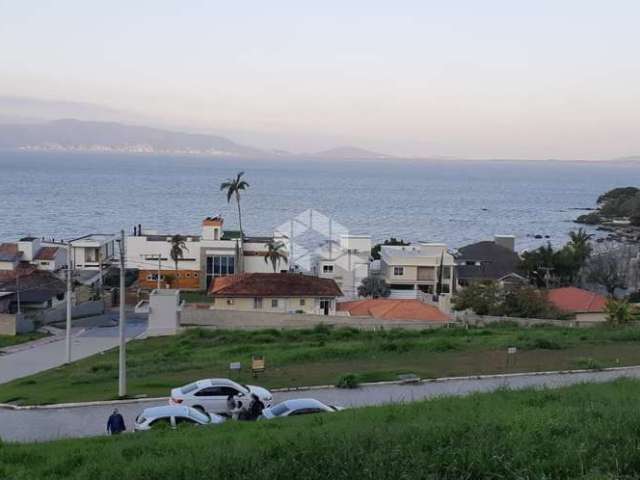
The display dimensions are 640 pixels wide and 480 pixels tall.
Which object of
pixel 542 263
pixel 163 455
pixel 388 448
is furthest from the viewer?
pixel 542 263

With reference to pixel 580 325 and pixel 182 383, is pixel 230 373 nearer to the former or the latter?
pixel 182 383

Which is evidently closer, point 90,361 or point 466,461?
point 466,461

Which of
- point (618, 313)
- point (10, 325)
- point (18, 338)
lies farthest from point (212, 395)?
point (10, 325)

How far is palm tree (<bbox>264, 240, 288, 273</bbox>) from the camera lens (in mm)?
50688

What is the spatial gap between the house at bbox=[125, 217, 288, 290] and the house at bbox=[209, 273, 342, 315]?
13.2 m

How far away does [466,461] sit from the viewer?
849 cm

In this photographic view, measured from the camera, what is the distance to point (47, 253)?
5372 centimetres

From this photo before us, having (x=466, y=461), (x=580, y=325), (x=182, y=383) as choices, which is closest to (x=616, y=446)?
(x=466, y=461)

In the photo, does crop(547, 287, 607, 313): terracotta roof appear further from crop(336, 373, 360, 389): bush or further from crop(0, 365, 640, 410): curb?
crop(336, 373, 360, 389): bush

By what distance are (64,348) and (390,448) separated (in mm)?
26144

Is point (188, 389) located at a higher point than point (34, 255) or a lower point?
higher

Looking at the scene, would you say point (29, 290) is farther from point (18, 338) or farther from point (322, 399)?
point (322, 399)

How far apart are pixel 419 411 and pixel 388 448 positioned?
4100 millimetres

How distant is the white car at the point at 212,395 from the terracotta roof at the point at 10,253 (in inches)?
1451
